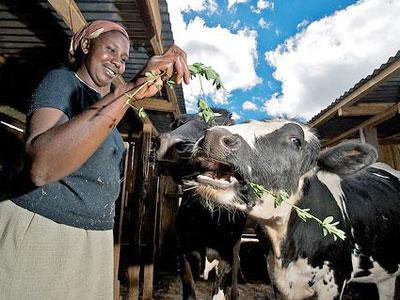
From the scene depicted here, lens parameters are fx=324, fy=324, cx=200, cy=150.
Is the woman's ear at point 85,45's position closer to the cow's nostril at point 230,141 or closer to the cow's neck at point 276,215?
the cow's nostril at point 230,141

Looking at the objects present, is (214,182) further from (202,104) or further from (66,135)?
(66,135)

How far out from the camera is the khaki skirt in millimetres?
1352

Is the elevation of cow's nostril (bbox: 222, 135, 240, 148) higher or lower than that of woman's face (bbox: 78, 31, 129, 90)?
lower

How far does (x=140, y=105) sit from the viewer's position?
203 inches

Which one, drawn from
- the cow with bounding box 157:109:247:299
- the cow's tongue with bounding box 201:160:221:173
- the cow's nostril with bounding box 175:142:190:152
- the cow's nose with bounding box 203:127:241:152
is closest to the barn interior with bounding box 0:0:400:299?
the cow's nostril with bounding box 175:142:190:152

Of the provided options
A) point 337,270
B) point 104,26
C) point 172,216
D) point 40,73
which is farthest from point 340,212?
point 172,216

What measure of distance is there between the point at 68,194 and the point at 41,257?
29 centimetres

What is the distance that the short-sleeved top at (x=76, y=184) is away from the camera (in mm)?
1410

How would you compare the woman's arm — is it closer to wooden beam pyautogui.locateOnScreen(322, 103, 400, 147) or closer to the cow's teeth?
the cow's teeth

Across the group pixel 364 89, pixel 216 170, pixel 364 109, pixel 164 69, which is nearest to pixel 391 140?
pixel 364 109

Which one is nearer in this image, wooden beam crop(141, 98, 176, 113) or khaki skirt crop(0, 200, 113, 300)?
khaki skirt crop(0, 200, 113, 300)

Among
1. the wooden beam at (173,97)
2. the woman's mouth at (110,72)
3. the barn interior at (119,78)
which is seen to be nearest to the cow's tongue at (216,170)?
the barn interior at (119,78)

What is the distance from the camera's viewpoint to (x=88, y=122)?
3.84 feet

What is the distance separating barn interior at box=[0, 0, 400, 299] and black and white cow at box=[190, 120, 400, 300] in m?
1.38
